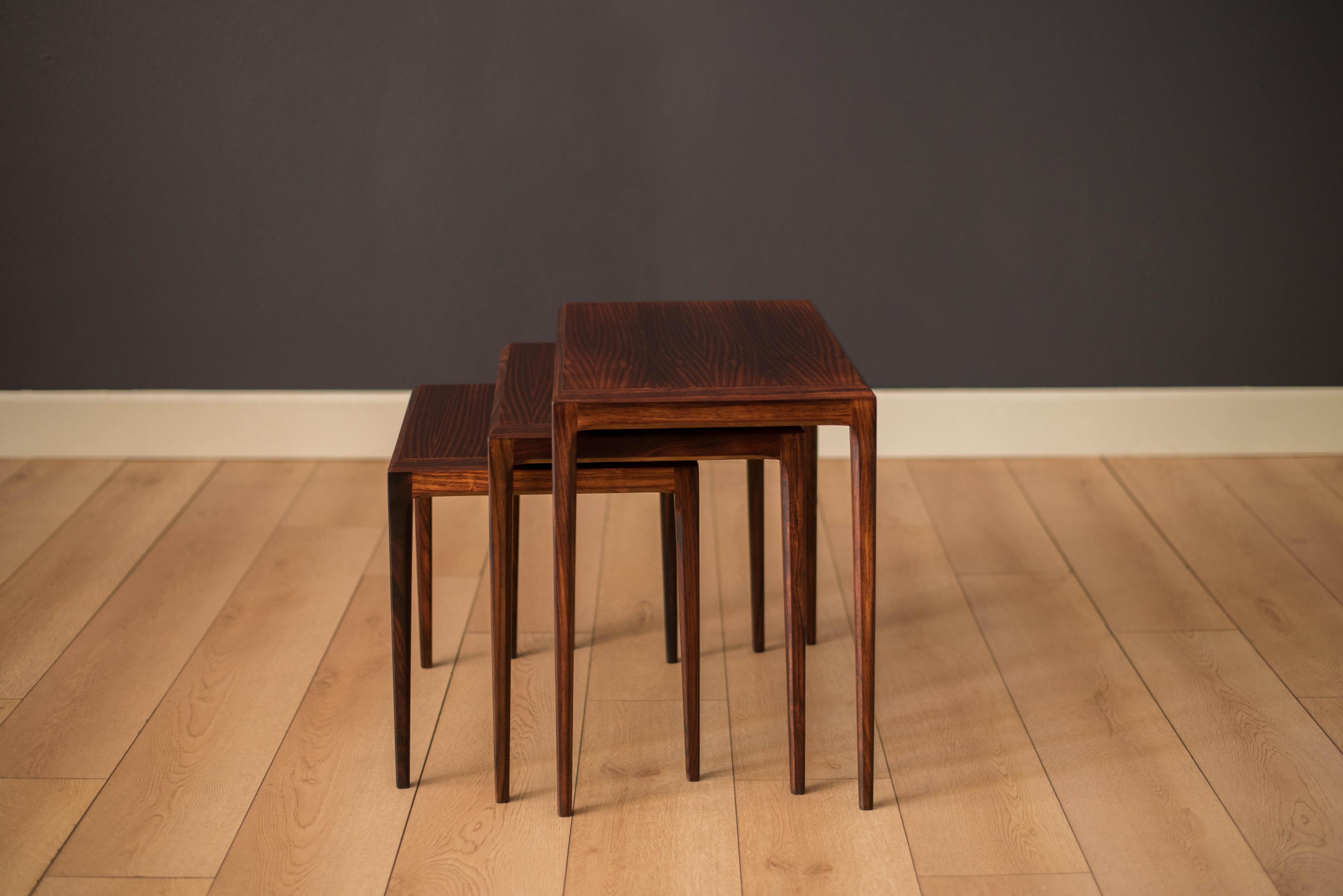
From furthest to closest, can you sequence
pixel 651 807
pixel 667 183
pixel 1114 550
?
1. pixel 667 183
2. pixel 1114 550
3. pixel 651 807

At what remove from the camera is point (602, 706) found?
1943mm

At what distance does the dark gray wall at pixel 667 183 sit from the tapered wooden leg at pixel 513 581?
1.13m

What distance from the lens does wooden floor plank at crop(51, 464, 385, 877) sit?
5.22 ft

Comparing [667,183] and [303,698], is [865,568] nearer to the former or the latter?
[303,698]

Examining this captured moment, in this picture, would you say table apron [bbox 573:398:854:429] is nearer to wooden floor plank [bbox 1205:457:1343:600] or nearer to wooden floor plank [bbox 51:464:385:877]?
wooden floor plank [bbox 51:464:385:877]

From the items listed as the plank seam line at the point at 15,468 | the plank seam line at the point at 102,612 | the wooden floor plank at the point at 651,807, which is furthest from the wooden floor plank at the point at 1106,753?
the plank seam line at the point at 15,468

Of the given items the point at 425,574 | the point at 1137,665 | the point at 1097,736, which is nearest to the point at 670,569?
the point at 425,574

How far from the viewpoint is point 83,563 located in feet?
7.98

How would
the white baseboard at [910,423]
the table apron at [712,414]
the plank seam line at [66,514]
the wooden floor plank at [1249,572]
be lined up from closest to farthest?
1. the table apron at [712,414]
2. the wooden floor plank at [1249,572]
3. the plank seam line at [66,514]
4. the white baseboard at [910,423]

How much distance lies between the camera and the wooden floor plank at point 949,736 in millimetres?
1588

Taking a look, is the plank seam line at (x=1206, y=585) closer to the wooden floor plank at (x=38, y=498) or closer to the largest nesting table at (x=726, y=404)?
the largest nesting table at (x=726, y=404)

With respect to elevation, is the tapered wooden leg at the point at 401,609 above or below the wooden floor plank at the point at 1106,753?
above

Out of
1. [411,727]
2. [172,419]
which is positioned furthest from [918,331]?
[172,419]

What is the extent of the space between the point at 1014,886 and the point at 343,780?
97 centimetres
